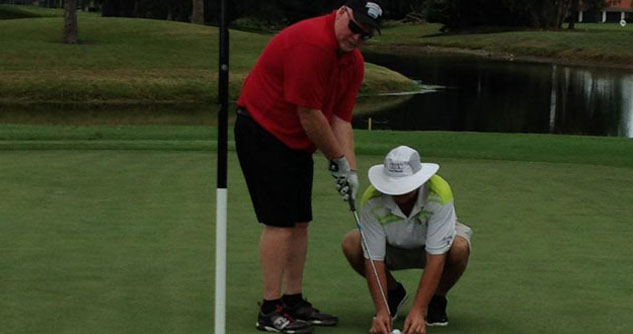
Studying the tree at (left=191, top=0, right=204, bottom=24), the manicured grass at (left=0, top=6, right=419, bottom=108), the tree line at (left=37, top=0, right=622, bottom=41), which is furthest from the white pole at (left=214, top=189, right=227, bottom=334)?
the tree line at (left=37, top=0, right=622, bottom=41)

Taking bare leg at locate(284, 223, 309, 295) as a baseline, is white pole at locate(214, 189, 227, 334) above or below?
above

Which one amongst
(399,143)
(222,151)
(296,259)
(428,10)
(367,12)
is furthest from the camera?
(428,10)

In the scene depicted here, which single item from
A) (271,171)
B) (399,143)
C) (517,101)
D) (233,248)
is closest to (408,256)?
(271,171)

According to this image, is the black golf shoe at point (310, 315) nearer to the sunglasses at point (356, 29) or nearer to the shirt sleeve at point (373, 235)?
the shirt sleeve at point (373, 235)

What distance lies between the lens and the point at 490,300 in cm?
594

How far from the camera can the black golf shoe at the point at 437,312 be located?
5.52 meters

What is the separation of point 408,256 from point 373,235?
26cm

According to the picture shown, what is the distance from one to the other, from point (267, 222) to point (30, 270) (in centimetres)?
162

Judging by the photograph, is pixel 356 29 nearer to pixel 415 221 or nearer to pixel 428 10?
pixel 415 221

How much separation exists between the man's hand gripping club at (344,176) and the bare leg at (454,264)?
19.1 inches

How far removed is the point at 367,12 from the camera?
16.4 ft

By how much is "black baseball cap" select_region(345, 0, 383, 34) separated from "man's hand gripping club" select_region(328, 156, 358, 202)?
63 cm

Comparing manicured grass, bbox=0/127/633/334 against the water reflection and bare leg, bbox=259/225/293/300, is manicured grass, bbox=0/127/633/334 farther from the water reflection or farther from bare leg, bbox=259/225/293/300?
the water reflection

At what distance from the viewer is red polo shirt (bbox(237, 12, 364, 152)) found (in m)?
5.11
